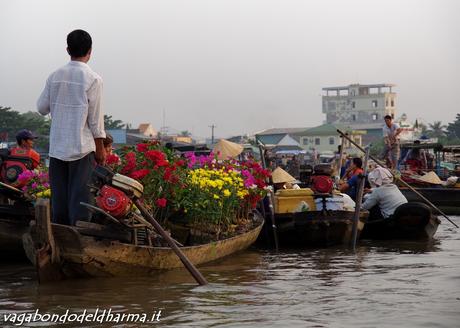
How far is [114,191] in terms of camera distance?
6953 millimetres

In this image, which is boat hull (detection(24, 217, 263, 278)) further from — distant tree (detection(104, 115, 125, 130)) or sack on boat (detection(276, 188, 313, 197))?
distant tree (detection(104, 115, 125, 130))

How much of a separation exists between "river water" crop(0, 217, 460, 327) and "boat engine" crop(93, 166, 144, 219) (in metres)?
0.67

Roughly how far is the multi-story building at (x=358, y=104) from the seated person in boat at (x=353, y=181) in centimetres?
11087

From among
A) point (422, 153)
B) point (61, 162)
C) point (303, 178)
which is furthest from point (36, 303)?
point (422, 153)

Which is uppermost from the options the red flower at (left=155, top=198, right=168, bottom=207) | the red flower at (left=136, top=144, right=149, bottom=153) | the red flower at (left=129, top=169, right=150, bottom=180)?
the red flower at (left=136, top=144, right=149, bottom=153)

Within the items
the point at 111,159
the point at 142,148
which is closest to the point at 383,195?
the point at 142,148

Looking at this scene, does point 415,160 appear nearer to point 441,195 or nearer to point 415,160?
point 415,160

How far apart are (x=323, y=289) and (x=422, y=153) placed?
14.9m

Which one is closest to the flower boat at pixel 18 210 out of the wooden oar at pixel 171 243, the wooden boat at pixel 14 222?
the wooden boat at pixel 14 222

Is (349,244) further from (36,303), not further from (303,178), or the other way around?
(36,303)

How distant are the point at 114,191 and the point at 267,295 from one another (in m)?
1.51

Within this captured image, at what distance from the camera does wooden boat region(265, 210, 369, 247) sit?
1098cm

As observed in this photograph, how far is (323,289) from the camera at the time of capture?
23.9 feet

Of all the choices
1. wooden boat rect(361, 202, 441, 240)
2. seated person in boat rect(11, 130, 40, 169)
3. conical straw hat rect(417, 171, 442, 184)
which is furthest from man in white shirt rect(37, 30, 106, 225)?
conical straw hat rect(417, 171, 442, 184)
